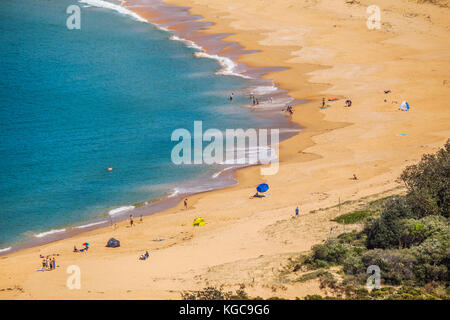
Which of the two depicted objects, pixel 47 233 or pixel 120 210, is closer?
pixel 47 233

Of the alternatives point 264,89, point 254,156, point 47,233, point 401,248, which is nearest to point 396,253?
point 401,248

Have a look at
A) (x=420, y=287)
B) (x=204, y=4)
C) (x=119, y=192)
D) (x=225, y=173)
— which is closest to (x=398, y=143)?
(x=225, y=173)

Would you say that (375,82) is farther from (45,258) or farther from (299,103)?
(45,258)

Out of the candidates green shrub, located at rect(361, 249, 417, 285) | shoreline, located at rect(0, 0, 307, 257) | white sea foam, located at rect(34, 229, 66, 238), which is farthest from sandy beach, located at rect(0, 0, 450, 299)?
green shrub, located at rect(361, 249, 417, 285)

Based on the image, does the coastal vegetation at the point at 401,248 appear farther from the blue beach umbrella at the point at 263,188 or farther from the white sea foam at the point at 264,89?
the white sea foam at the point at 264,89

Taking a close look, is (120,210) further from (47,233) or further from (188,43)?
(188,43)
